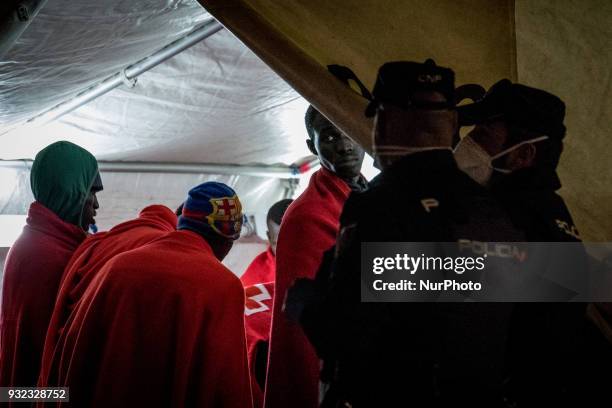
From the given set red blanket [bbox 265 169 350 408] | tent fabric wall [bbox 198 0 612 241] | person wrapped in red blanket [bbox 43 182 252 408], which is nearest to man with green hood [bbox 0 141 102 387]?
person wrapped in red blanket [bbox 43 182 252 408]

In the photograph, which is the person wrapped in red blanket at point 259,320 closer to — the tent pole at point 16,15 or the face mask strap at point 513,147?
the tent pole at point 16,15

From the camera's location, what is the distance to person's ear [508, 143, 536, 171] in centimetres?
96

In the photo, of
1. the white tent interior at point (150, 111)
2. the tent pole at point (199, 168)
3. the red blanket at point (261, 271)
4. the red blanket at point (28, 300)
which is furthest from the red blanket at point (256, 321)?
the tent pole at point (199, 168)

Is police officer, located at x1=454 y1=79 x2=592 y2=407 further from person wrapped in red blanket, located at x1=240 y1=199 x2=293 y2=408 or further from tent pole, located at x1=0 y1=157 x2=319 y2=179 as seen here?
tent pole, located at x1=0 y1=157 x2=319 y2=179

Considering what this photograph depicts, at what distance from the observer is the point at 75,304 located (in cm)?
169

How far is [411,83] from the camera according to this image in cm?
95

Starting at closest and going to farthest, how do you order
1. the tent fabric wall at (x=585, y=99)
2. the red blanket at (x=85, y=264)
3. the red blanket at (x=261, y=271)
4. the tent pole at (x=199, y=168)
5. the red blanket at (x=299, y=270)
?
the tent fabric wall at (x=585, y=99), the red blanket at (x=299, y=270), the red blanket at (x=85, y=264), the red blanket at (x=261, y=271), the tent pole at (x=199, y=168)

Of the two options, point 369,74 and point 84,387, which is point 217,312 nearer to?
point 84,387

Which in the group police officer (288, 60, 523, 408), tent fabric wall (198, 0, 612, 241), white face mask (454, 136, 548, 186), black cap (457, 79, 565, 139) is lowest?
police officer (288, 60, 523, 408)

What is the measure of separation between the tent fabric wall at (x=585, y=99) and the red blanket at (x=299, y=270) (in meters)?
0.67

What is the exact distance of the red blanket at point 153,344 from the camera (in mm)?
1503

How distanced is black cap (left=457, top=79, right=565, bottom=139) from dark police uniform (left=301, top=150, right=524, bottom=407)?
0.14 metres

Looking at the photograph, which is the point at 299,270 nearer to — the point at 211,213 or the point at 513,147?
the point at 211,213

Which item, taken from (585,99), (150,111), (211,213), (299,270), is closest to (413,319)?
(585,99)
